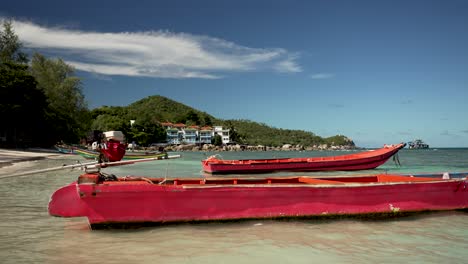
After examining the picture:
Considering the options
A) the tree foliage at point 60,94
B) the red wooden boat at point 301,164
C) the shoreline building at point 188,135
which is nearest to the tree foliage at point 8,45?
the tree foliage at point 60,94

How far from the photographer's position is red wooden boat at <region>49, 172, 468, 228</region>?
25.1 ft

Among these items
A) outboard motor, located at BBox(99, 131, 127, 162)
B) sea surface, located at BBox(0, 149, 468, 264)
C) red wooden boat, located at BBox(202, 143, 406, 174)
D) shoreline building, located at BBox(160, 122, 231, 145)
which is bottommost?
sea surface, located at BBox(0, 149, 468, 264)

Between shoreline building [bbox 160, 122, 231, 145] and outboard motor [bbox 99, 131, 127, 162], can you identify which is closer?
outboard motor [bbox 99, 131, 127, 162]

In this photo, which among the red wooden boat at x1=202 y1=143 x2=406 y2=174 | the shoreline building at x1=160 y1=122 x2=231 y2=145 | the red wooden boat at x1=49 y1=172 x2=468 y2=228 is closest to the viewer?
the red wooden boat at x1=49 y1=172 x2=468 y2=228

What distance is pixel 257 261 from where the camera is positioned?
6113 millimetres

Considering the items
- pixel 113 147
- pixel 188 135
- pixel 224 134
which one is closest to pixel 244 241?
pixel 113 147

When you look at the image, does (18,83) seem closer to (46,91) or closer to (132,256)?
(46,91)

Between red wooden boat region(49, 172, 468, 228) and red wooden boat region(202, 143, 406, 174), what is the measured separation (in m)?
16.6

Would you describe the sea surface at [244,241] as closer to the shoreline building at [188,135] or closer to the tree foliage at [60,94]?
the tree foliage at [60,94]

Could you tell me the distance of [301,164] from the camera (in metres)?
27.8

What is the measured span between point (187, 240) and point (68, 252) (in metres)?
2.13

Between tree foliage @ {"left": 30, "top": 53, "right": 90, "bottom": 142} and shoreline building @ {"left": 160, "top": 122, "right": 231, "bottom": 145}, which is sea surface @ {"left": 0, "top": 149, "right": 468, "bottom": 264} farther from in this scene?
shoreline building @ {"left": 160, "top": 122, "right": 231, "bottom": 145}

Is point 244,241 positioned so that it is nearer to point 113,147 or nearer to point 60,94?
point 113,147

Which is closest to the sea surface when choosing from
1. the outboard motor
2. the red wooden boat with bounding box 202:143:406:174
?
the outboard motor
